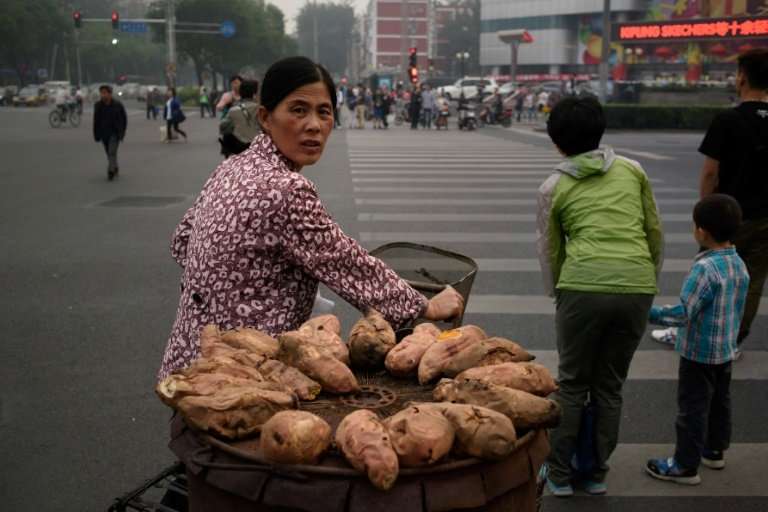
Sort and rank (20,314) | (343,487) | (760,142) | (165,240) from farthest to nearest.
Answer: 1. (165,240)
2. (20,314)
3. (760,142)
4. (343,487)

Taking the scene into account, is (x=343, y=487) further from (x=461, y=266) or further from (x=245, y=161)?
(x=461, y=266)

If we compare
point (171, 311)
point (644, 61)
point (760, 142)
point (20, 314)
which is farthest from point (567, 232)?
point (644, 61)

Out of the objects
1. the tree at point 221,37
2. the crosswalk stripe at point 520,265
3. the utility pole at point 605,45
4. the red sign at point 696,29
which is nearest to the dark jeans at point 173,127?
the utility pole at point 605,45

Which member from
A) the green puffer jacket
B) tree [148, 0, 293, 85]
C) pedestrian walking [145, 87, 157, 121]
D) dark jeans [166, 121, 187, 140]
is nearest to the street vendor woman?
the green puffer jacket

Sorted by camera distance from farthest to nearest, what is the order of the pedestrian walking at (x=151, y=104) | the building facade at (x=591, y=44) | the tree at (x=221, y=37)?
the tree at (x=221, y=37)
the building facade at (x=591, y=44)
the pedestrian walking at (x=151, y=104)

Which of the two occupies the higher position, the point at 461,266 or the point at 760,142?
the point at 760,142

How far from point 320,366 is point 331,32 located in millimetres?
142681

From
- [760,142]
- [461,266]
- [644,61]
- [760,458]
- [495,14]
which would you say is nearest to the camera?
[461,266]

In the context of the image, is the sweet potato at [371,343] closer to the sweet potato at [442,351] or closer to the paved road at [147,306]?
the sweet potato at [442,351]

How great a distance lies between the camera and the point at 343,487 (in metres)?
1.72

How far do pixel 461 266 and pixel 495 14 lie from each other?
9286 centimetres

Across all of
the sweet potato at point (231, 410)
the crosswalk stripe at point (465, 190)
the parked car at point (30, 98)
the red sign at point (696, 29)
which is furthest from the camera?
the parked car at point (30, 98)

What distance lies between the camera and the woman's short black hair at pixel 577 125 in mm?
3480

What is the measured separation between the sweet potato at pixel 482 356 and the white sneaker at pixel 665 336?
4119 mm
